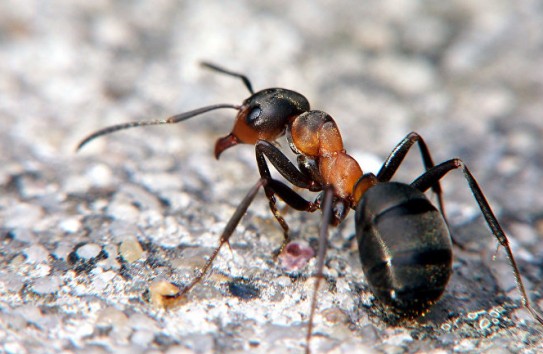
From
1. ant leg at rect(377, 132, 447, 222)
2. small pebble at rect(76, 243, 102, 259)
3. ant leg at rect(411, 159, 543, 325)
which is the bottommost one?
small pebble at rect(76, 243, 102, 259)

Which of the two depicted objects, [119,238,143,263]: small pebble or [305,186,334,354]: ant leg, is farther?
[119,238,143,263]: small pebble

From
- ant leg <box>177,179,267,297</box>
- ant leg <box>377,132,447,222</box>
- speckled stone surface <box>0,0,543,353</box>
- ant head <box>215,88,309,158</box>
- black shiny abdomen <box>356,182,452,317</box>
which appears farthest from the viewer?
ant head <box>215,88,309,158</box>

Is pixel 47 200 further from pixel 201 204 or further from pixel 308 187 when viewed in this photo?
pixel 308 187

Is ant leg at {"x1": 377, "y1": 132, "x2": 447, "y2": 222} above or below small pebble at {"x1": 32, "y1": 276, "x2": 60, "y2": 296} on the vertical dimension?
above

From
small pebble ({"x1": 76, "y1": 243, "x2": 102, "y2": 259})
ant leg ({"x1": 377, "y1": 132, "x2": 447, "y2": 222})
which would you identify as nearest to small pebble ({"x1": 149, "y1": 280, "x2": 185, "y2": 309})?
small pebble ({"x1": 76, "y1": 243, "x2": 102, "y2": 259})

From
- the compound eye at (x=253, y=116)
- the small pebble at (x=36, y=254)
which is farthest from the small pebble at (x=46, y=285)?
the compound eye at (x=253, y=116)

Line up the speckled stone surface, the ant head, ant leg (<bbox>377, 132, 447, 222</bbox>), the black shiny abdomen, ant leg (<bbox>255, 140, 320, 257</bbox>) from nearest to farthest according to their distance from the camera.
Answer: the black shiny abdomen, the speckled stone surface, ant leg (<bbox>255, 140, 320, 257</bbox>), ant leg (<bbox>377, 132, 447, 222</bbox>), the ant head

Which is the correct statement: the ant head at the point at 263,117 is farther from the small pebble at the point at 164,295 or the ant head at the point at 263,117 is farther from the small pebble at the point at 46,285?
the small pebble at the point at 46,285

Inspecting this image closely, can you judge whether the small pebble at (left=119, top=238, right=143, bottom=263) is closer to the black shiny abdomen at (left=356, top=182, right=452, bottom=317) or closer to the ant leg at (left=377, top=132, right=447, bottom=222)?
the black shiny abdomen at (left=356, top=182, right=452, bottom=317)
